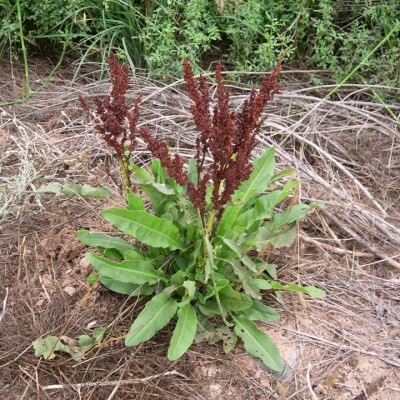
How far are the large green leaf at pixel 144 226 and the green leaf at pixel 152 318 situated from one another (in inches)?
8.7

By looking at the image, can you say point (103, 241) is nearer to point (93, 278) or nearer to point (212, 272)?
point (93, 278)

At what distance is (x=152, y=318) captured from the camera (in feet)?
7.47

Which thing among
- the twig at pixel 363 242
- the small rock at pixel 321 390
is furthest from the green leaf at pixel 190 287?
the twig at pixel 363 242

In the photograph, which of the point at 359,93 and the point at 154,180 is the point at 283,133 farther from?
the point at 154,180

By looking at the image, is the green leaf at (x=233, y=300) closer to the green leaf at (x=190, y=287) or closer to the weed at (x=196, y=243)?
the weed at (x=196, y=243)

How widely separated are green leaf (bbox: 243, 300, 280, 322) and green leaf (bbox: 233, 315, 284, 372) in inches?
2.1

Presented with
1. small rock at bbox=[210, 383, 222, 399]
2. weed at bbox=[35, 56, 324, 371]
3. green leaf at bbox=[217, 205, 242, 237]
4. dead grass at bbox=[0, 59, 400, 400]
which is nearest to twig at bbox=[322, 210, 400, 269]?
dead grass at bbox=[0, 59, 400, 400]

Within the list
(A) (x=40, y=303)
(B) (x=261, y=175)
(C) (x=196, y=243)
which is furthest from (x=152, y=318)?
(B) (x=261, y=175)

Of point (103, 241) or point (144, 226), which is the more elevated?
point (144, 226)

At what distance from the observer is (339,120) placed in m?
3.84

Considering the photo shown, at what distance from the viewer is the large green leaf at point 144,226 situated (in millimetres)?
2318

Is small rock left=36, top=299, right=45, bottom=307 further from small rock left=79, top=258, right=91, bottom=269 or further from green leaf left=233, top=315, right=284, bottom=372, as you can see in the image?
green leaf left=233, top=315, right=284, bottom=372

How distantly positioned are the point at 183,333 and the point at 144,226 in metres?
0.45

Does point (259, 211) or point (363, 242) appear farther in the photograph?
point (363, 242)
